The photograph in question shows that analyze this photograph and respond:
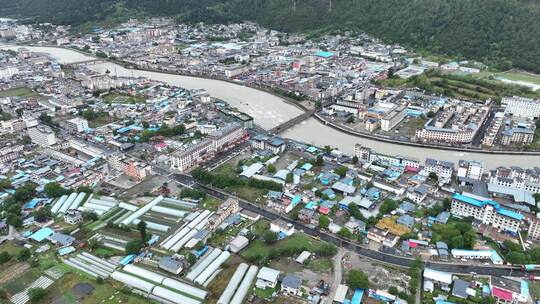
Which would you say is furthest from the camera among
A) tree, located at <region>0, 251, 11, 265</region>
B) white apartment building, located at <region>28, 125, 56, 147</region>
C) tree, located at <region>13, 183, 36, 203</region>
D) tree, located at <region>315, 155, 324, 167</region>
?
white apartment building, located at <region>28, 125, 56, 147</region>

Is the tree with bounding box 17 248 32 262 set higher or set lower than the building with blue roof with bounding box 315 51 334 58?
lower

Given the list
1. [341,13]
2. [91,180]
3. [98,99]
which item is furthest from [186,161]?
[341,13]

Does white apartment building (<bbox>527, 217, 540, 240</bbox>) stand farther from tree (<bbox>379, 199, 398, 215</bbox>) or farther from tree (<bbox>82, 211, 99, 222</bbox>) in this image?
tree (<bbox>82, 211, 99, 222</bbox>)

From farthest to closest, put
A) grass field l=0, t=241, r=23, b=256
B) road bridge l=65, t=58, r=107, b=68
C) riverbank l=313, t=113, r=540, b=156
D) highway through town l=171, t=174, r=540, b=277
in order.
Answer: road bridge l=65, t=58, r=107, b=68 < riverbank l=313, t=113, r=540, b=156 < grass field l=0, t=241, r=23, b=256 < highway through town l=171, t=174, r=540, b=277

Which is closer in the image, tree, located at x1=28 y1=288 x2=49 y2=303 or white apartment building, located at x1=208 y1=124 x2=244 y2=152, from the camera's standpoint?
tree, located at x1=28 y1=288 x2=49 y2=303

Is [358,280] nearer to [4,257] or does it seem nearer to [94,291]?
[94,291]

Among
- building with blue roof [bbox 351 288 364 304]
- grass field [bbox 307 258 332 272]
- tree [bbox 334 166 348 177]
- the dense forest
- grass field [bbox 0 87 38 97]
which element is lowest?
grass field [bbox 307 258 332 272]

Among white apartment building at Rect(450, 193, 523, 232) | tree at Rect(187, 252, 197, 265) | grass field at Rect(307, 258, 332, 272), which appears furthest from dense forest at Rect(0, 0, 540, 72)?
tree at Rect(187, 252, 197, 265)
